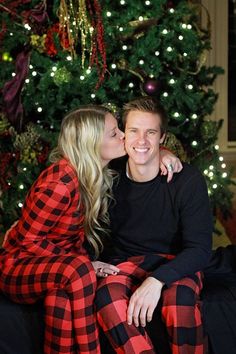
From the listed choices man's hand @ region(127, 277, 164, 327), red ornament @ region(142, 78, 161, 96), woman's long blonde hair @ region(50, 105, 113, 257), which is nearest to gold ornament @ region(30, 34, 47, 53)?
red ornament @ region(142, 78, 161, 96)

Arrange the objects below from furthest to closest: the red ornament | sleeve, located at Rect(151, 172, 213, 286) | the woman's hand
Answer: the red ornament < the woman's hand < sleeve, located at Rect(151, 172, 213, 286)

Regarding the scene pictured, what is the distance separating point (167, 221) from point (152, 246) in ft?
0.40

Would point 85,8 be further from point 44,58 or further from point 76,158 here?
point 76,158

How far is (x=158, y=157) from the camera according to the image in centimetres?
250

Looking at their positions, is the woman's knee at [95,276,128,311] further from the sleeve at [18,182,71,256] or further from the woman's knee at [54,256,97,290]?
the sleeve at [18,182,71,256]

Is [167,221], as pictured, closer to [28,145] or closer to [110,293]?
[110,293]

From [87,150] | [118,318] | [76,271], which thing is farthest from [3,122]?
[118,318]

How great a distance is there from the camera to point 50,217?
2336 millimetres

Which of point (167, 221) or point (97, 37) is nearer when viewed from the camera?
point (167, 221)

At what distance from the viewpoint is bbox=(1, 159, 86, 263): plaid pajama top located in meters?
2.32

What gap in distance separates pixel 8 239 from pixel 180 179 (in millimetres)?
714

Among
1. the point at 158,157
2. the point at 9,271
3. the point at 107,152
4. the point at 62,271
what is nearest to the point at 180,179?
the point at 158,157

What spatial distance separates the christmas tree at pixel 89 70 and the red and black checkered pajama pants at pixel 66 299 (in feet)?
4.75

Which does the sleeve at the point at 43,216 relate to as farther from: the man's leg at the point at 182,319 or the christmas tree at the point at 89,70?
the christmas tree at the point at 89,70
